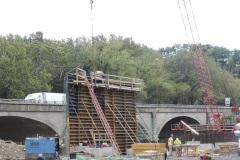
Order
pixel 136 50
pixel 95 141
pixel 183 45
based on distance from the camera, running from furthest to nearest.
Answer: pixel 183 45
pixel 136 50
pixel 95 141

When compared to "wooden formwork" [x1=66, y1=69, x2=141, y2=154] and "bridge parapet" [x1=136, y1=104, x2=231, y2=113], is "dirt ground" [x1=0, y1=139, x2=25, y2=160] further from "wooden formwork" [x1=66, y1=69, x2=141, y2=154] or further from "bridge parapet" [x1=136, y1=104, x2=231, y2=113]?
"bridge parapet" [x1=136, y1=104, x2=231, y2=113]

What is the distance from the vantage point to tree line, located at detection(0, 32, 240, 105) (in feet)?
209

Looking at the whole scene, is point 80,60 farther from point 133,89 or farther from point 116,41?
point 133,89

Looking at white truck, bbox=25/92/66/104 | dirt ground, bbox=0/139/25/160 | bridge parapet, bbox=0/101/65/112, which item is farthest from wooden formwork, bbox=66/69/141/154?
white truck, bbox=25/92/66/104

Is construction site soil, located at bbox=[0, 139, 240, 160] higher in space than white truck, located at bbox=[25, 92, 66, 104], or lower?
lower

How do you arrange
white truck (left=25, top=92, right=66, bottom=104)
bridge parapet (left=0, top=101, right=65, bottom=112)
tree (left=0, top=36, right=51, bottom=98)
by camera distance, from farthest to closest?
tree (left=0, top=36, right=51, bottom=98)
white truck (left=25, top=92, right=66, bottom=104)
bridge parapet (left=0, top=101, right=65, bottom=112)

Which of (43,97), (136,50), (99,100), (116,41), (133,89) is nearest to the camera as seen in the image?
(99,100)

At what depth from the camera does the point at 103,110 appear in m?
39.7

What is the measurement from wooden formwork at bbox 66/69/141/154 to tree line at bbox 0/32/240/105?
23.1 meters

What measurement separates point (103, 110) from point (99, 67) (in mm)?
35867

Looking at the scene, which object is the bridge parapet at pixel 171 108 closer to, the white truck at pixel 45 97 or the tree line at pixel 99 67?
the white truck at pixel 45 97

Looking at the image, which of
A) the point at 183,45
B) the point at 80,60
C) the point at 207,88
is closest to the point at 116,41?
the point at 80,60

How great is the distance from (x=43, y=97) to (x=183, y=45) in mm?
101173

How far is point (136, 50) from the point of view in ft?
303
